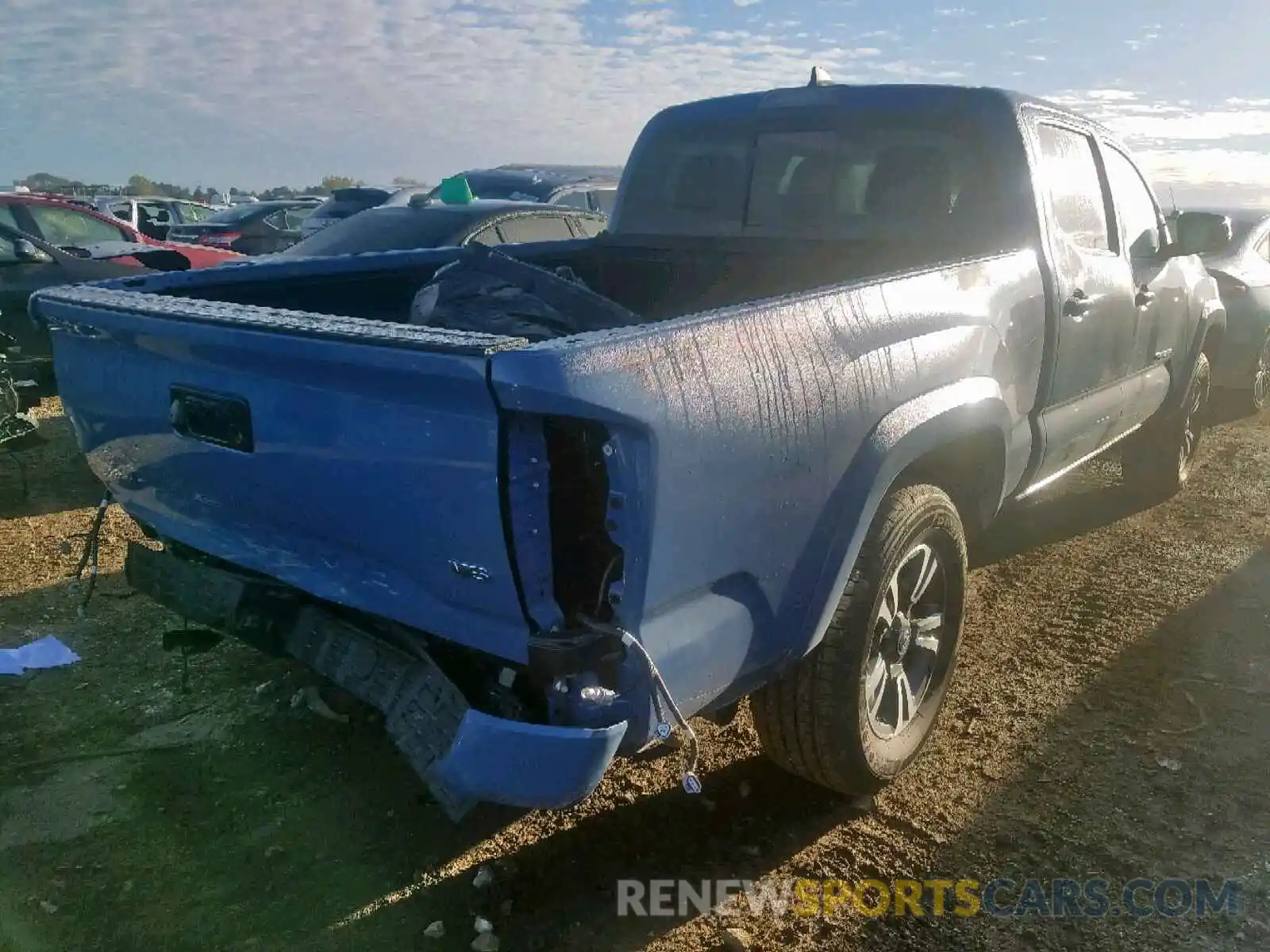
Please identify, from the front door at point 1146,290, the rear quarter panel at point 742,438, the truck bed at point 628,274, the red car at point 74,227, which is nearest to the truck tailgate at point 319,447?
the rear quarter panel at point 742,438

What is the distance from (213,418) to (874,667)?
6.14ft

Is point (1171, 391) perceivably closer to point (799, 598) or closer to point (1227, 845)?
point (1227, 845)

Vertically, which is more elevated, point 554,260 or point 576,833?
point 554,260

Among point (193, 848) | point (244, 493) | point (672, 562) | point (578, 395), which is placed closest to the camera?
point (578, 395)

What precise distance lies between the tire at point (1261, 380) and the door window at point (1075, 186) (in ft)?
14.4

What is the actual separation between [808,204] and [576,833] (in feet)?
8.15

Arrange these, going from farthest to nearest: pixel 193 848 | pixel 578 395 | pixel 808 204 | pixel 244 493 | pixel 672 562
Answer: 1. pixel 808 204
2. pixel 193 848
3. pixel 244 493
4. pixel 672 562
5. pixel 578 395

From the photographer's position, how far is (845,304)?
2.38 meters

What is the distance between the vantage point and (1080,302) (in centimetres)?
360

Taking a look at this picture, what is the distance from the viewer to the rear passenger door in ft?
11.6

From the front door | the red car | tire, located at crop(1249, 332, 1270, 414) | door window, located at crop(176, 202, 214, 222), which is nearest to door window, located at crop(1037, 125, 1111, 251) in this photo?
the front door

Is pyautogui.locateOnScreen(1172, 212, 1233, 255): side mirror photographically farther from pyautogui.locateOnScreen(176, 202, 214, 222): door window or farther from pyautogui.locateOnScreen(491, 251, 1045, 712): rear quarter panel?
pyautogui.locateOnScreen(176, 202, 214, 222): door window

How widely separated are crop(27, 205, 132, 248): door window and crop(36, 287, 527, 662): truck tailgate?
8482 mm

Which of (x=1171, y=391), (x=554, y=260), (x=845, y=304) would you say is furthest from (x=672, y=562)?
(x=1171, y=391)
